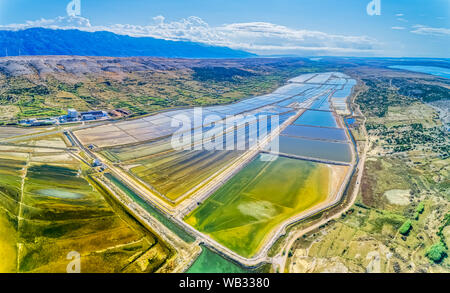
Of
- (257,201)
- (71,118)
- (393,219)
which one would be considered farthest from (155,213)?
(71,118)

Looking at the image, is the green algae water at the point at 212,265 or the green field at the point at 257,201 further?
the green field at the point at 257,201

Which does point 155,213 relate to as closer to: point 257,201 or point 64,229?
point 64,229

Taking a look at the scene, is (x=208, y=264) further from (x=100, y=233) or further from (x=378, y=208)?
(x=378, y=208)

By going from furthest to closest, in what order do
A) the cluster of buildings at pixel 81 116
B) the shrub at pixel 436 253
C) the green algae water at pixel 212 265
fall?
the cluster of buildings at pixel 81 116, the shrub at pixel 436 253, the green algae water at pixel 212 265

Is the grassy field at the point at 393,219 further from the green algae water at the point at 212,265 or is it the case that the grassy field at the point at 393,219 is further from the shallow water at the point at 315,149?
the green algae water at the point at 212,265

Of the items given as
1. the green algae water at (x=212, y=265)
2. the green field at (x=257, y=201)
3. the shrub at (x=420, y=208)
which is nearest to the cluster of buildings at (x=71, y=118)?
the green field at (x=257, y=201)

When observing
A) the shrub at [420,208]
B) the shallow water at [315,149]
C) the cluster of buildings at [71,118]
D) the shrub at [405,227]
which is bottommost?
the shrub at [405,227]
